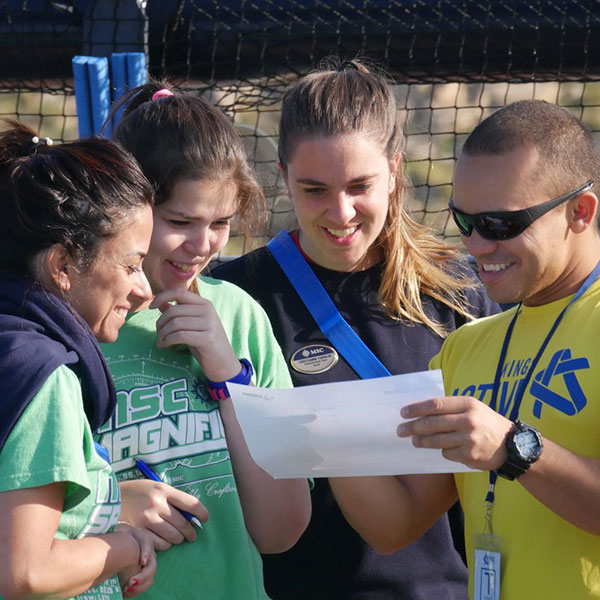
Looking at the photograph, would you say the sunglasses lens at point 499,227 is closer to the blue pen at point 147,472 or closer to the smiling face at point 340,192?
the smiling face at point 340,192

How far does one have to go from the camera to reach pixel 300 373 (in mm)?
2512

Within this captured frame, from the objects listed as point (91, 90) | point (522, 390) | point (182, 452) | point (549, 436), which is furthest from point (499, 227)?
point (91, 90)

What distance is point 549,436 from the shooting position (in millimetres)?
1907

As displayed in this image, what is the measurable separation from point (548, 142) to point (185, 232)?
2.63 ft

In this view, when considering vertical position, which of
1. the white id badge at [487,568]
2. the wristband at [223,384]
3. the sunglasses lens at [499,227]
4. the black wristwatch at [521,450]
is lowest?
the white id badge at [487,568]

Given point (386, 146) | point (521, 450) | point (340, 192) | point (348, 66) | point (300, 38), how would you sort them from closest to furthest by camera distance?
point (521, 450)
point (340, 192)
point (386, 146)
point (348, 66)
point (300, 38)

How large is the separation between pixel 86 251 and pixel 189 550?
0.62 meters

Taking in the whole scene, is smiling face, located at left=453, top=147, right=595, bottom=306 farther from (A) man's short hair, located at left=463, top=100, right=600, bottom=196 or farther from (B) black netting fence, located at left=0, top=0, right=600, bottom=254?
(B) black netting fence, located at left=0, top=0, right=600, bottom=254

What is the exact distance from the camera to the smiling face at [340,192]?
2512 mm

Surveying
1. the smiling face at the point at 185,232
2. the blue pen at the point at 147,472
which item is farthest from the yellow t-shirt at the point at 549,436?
the smiling face at the point at 185,232

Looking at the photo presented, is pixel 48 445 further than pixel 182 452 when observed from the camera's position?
No

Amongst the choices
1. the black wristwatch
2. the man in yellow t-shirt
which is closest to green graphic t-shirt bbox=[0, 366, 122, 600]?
the man in yellow t-shirt

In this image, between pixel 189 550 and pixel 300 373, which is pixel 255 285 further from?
pixel 189 550

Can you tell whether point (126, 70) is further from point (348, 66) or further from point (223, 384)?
point (223, 384)
